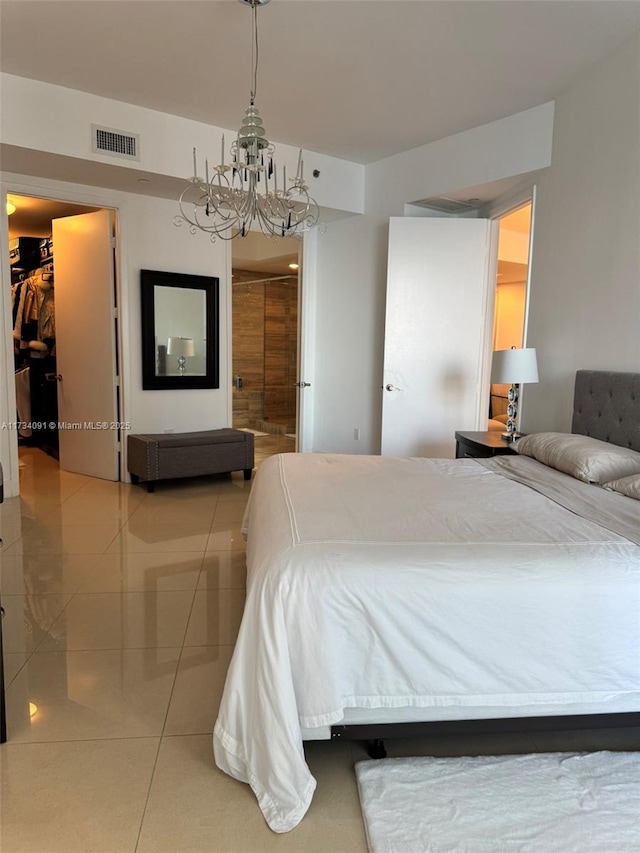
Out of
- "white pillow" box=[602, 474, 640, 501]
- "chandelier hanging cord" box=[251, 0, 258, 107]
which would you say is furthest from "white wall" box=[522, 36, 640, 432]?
"chandelier hanging cord" box=[251, 0, 258, 107]

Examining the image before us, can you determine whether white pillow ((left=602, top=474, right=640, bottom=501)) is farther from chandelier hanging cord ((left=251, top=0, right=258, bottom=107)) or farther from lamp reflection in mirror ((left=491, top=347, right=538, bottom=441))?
chandelier hanging cord ((left=251, top=0, right=258, bottom=107))

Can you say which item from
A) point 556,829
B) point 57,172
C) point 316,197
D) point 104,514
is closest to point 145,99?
point 57,172

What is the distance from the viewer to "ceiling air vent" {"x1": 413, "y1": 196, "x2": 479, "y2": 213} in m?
4.97

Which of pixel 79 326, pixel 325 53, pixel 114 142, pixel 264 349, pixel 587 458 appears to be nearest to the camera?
pixel 587 458

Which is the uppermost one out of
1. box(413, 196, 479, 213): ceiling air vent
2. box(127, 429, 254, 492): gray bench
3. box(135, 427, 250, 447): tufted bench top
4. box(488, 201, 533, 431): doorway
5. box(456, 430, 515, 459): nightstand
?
box(413, 196, 479, 213): ceiling air vent

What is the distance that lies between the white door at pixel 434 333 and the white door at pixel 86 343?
8.20 feet

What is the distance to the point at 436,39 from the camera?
324 cm

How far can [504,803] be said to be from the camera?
1.57 metres

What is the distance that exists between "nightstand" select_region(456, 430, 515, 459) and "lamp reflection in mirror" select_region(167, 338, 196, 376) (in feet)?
8.57

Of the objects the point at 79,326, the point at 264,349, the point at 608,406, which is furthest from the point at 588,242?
the point at 264,349

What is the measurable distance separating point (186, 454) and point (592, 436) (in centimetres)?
320

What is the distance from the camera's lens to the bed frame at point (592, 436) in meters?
1.65

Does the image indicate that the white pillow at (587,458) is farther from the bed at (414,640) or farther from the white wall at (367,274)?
the white wall at (367,274)

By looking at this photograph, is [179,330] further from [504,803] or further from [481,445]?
[504,803]
